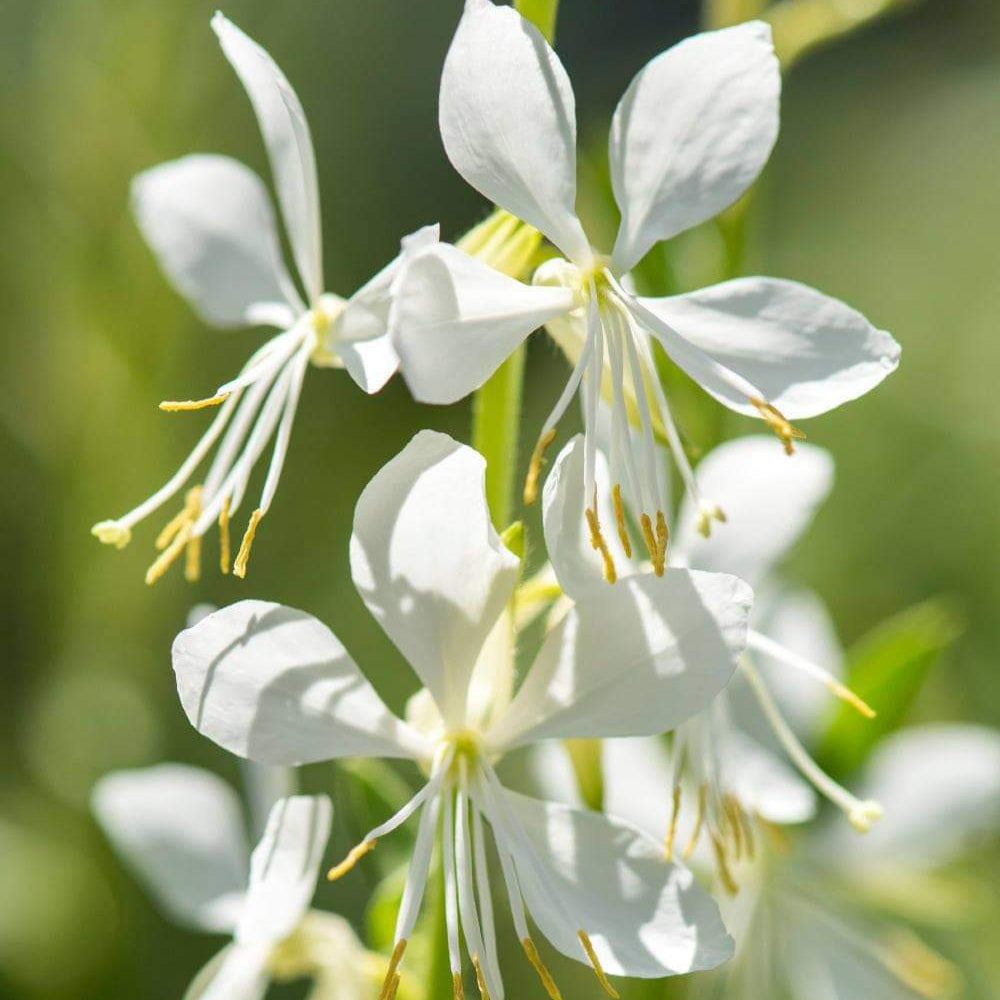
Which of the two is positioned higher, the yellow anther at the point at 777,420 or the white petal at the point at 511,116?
the white petal at the point at 511,116

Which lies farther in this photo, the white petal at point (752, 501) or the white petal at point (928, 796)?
the white petal at point (928, 796)

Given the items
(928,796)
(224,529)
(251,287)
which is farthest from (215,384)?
(224,529)

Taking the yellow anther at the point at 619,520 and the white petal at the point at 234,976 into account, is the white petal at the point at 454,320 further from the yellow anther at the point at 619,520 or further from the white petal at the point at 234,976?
the white petal at the point at 234,976

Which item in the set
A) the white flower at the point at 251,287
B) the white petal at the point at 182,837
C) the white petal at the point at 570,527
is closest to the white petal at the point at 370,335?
the white flower at the point at 251,287

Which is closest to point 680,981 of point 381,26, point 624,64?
point 381,26

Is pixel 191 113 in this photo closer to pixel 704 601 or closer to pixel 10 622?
pixel 10 622

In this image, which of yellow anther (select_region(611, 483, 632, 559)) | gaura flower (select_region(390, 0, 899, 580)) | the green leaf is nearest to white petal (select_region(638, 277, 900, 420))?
gaura flower (select_region(390, 0, 899, 580))
